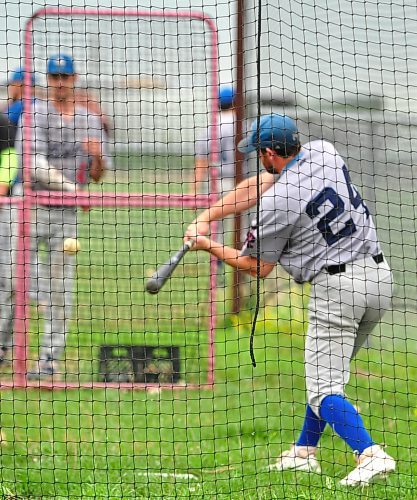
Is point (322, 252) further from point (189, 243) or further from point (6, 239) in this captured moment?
point (6, 239)

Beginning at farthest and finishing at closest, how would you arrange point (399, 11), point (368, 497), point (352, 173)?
point (352, 173), point (399, 11), point (368, 497)

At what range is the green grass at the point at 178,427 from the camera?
5.27 metres

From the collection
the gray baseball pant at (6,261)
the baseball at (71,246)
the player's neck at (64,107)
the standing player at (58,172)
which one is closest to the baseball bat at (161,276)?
the baseball at (71,246)

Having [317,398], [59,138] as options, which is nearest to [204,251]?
[317,398]

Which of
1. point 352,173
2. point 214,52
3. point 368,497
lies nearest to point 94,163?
point 214,52

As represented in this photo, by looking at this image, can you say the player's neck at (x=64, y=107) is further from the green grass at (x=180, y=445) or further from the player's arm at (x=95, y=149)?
the green grass at (x=180, y=445)

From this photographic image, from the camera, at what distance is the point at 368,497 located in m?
5.07

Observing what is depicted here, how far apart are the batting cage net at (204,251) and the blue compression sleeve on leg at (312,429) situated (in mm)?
13

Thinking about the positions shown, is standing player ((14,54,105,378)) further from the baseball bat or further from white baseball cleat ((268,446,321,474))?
white baseball cleat ((268,446,321,474))

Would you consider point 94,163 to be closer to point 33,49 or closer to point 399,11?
point 33,49

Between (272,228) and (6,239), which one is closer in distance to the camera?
(272,228)

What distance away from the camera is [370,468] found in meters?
5.22

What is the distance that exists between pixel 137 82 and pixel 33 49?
2.48 feet

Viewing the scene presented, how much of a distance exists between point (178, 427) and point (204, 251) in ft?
3.56
